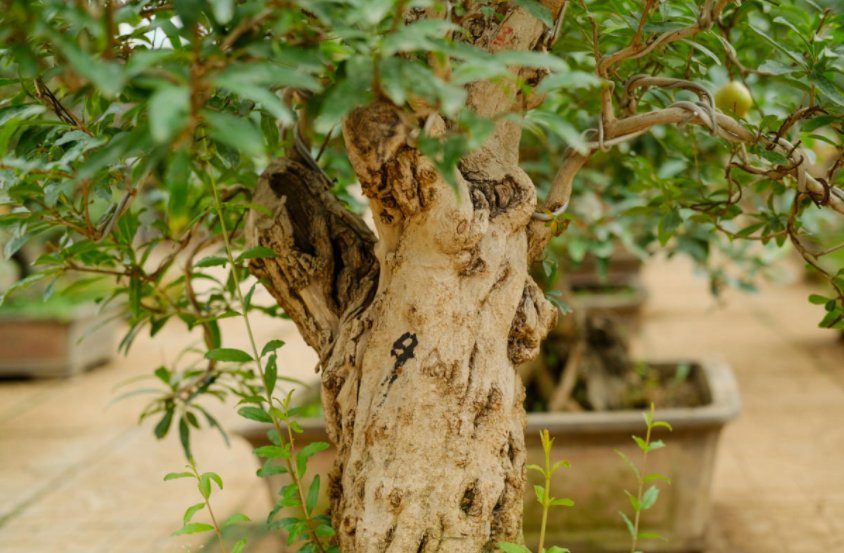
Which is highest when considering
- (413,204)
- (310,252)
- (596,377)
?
(413,204)

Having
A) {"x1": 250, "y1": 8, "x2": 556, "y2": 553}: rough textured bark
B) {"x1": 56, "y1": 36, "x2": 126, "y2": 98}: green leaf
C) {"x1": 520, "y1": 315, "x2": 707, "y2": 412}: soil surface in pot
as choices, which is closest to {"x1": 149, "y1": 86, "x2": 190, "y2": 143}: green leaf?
{"x1": 56, "y1": 36, "x2": 126, "y2": 98}: green leaf

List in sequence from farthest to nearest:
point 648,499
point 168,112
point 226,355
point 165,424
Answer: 1. point 165,424
2. point 648,499
3. point 226,355
4. point 168,112

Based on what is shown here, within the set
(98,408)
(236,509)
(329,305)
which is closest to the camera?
(329,305)

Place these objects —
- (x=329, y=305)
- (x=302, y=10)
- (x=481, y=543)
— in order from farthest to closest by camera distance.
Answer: (x=329, y=305) < (x=481, y=543) < (x=302, y=10)

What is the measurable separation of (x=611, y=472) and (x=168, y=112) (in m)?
1.53

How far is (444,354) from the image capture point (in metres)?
0.90

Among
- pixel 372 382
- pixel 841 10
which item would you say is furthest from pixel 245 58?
pixel 841 10

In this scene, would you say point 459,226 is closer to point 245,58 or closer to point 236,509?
point 245,58

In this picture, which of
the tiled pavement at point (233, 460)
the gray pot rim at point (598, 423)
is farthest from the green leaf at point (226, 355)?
the gray pot rim at point (598, 423)

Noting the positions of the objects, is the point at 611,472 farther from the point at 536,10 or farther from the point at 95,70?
the point at 95,70

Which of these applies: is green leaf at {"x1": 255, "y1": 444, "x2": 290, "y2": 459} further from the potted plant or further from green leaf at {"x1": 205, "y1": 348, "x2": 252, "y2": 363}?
the potted plant

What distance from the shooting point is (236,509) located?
2283 mm

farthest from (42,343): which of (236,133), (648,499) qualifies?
(236,133)

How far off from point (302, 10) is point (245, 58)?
0.17 m
